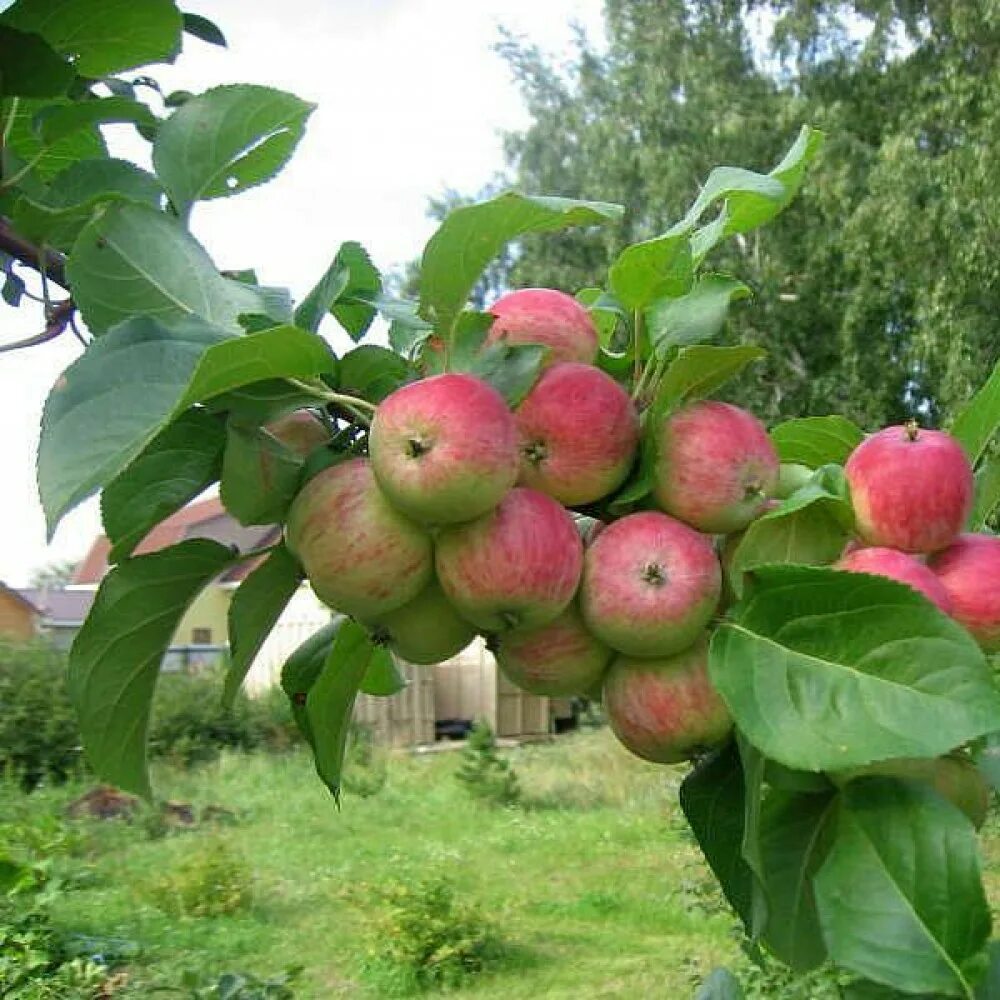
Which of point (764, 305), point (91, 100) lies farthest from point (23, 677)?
point (91, 100)

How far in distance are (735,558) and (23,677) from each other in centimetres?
862

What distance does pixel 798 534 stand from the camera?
1.67ft

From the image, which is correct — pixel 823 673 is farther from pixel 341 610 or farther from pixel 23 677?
pixel 23 677

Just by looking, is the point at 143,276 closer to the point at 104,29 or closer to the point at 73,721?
the point at 104,29

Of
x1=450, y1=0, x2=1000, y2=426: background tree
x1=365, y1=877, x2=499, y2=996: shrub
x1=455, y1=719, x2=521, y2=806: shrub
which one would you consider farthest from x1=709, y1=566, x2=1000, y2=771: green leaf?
x1=450, y1=0, x2=1000, y2=426: background tree

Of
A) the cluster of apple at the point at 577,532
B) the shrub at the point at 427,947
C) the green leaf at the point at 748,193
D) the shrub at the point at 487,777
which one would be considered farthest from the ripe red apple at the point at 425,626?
the shrub at the point at 487,777

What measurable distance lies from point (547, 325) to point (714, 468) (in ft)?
0.34

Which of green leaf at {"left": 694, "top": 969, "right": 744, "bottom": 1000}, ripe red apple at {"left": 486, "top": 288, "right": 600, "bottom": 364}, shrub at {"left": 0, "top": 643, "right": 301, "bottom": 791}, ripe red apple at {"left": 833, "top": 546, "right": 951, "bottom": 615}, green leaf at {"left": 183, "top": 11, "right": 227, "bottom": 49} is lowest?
shrub at {"left": 0, "top": 643, "right": 301, "bottom": 791}

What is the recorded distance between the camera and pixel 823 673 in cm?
46

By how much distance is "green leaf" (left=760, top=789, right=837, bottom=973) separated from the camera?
0.49 metres

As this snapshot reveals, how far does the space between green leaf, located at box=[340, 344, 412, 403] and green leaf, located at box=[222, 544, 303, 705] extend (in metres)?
0.08

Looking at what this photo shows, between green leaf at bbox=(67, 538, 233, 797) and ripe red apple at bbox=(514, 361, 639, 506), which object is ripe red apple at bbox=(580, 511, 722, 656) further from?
green leaf at bbox=(67, 538, 233, 797)

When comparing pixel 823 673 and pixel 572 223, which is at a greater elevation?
pixel 572 223

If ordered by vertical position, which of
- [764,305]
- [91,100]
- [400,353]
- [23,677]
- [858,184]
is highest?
[858,184]
